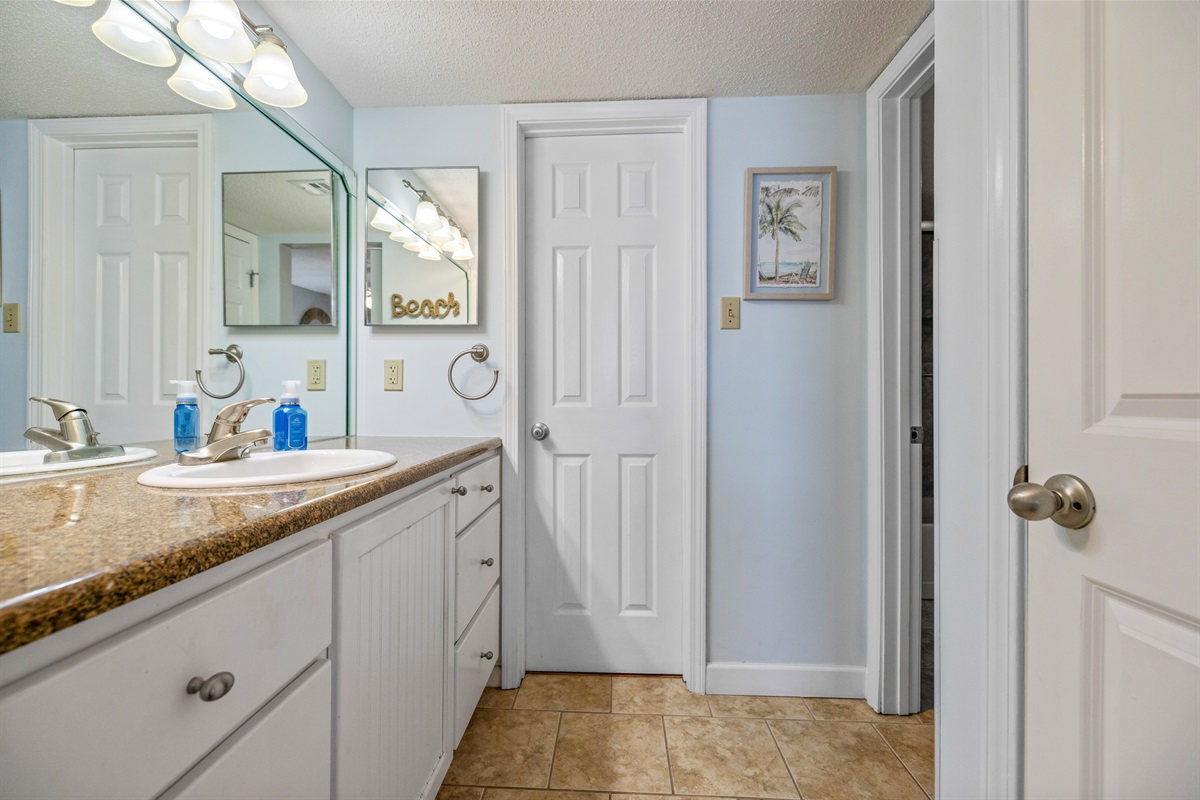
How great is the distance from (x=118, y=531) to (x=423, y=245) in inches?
56.2

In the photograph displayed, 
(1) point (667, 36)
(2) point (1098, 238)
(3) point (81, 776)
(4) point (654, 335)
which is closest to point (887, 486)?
(4) point (654, 335)

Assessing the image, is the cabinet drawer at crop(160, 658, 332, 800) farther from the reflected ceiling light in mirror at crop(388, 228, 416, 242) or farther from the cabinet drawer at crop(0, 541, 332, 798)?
the reflected ceiling light in mirror at crop(388, 228, 416, 242)

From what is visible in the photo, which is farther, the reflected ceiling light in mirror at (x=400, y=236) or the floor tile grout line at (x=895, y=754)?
the reflected ceiling light in mirror at (x=400, y=236)

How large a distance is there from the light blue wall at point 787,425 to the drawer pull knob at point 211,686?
1.43m

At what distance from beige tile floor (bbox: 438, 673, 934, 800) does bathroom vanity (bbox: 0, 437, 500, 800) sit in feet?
1.03

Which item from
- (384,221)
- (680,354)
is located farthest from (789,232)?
(384,221)

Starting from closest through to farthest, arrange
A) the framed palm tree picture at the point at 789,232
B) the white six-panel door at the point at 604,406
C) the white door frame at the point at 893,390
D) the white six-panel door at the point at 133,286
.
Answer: the white six-panel door at the point at 133,286, the white door frame at the point at 893,390, the framed palm tree picture at the point at 789,232, the white six-panel door at the point at 604,406

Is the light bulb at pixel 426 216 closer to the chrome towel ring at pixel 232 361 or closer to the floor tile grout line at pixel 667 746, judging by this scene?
the chrome towel ring at pixel 232 361

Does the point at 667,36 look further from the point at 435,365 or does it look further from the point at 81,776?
the point at 81,776

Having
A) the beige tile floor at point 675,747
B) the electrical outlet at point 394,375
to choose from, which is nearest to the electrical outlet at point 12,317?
the electrical outlet at point 394,375

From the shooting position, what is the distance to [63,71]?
0.86 meters

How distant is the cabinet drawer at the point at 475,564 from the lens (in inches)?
50.8

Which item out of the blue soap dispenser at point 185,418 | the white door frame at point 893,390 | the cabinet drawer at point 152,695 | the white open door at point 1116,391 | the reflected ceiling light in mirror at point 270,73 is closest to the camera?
the cabinet drawer at point 152,695

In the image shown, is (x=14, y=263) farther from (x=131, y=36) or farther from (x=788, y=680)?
(x=788, y=680)
